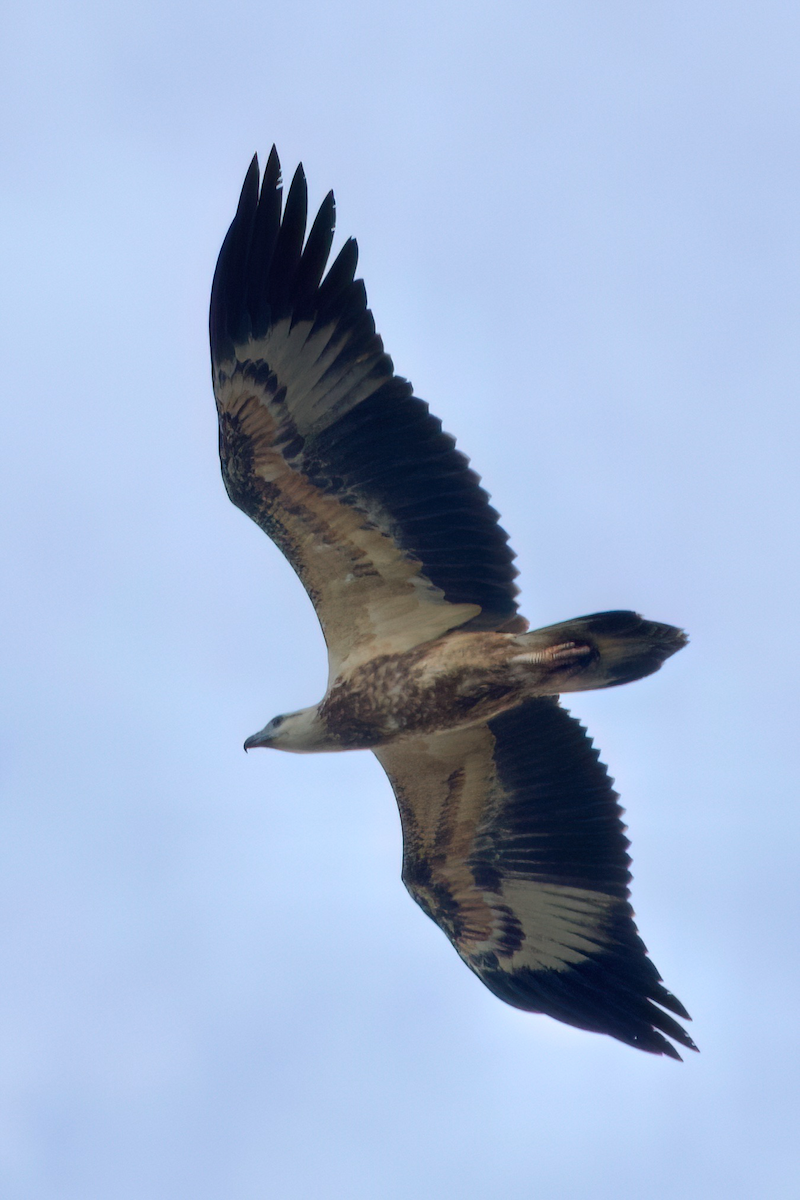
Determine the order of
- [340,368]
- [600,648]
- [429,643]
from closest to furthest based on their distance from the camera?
[600,648] < [340,368] < [429,643]

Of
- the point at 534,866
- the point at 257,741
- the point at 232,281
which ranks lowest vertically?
the point at 257,741

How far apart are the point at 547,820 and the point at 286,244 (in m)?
4.48

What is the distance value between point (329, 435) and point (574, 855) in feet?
11.7

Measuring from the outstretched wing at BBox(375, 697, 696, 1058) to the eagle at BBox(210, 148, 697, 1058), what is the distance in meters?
0.01

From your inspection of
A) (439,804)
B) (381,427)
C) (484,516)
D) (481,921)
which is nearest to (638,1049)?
(481,921)

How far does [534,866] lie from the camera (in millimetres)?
11000

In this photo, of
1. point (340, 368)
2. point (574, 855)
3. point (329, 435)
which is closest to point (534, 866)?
point (574, 855)

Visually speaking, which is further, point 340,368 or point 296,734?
point 296,734

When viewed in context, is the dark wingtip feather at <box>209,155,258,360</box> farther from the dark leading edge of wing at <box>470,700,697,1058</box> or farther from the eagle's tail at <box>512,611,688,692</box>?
the dark leading edge of wing at <box>470,700,697,1058</box>

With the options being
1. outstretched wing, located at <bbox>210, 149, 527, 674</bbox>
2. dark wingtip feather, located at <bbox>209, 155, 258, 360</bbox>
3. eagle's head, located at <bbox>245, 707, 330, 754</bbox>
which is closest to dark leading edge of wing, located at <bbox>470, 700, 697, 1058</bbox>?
outstretched wing, located at <bbox>210, 149, 527, 674</bbox>

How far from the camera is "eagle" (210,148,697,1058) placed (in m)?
9.62

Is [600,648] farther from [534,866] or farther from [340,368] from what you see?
[340,368]

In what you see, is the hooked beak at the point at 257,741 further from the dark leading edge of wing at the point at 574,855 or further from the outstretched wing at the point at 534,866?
the dark leading edge of wing at the point at 574,855

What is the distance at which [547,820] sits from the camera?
1090 cm
